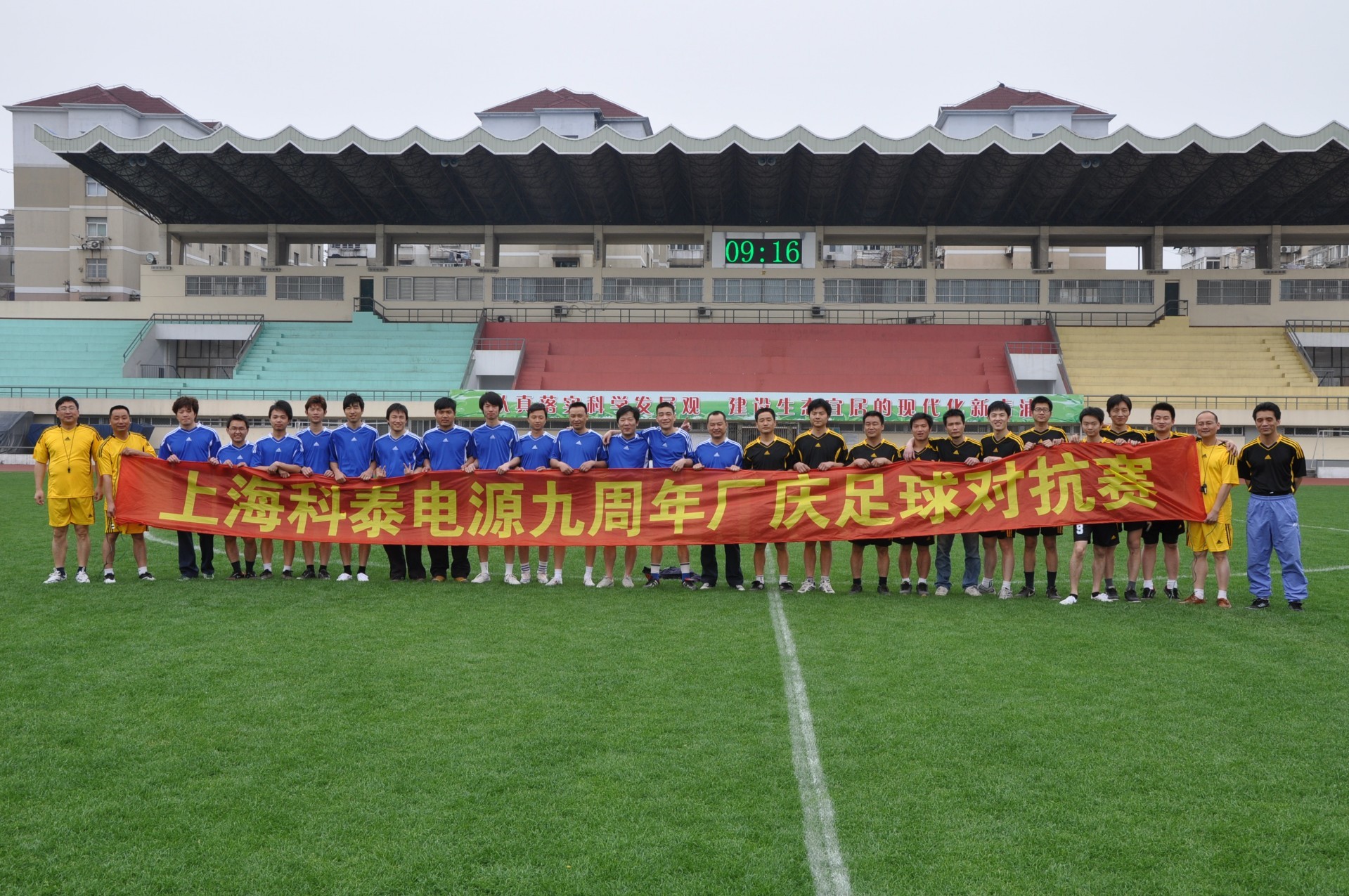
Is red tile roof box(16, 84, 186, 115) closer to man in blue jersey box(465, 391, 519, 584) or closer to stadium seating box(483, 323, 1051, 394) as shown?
stadium seating box(483, 323, 1051, 394)

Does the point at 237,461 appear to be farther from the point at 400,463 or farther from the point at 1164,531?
the point at 1164,531

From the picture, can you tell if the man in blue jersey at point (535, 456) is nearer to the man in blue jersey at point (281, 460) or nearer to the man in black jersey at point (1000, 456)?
the man in blue jersey at point (281, 460)

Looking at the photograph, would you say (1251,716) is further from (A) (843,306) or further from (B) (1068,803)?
(A) (843,306)

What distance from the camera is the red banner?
29.7 ft

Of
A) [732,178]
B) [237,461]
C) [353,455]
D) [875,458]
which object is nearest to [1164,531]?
[875,458]

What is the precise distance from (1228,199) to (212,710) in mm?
38845

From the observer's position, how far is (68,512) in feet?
30.1

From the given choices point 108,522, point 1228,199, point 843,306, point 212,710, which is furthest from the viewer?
point 843,306

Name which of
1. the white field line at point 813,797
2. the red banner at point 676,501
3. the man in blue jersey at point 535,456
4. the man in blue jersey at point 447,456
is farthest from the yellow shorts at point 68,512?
→ the white field line at point 813,797

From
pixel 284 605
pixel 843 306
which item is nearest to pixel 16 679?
pixel 284 605

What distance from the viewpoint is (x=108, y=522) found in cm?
944

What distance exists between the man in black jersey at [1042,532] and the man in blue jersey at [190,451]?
7729 mm

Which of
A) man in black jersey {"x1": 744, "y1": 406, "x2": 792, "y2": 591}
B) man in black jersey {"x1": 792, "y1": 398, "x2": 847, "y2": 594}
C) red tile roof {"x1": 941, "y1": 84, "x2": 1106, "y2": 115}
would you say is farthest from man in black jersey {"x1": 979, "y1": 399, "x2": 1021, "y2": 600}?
red tile roof {"x1": 941, "y1": 84, "x2": 1106, "y2": 115}

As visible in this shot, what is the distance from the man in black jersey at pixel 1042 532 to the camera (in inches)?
358
